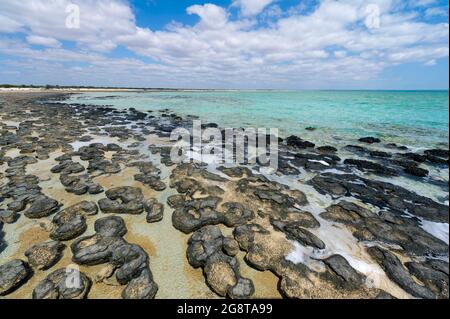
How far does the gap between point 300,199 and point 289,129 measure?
14.2 meters

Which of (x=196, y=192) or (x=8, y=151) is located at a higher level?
(x=8, y=151)

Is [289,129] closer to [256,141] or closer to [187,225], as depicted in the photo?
[256,141]

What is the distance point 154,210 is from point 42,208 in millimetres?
2946

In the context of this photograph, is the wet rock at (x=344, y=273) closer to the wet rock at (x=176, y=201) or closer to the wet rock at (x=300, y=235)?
the wet rock at (x=300, y=235)

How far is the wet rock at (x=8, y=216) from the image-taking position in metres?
5.46

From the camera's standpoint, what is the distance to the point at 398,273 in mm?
4301

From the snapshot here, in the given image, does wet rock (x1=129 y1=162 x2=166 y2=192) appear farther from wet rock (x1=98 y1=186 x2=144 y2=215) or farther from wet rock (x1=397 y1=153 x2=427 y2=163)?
wet rock (x1=397 y1=153 x2=427 y2=163)

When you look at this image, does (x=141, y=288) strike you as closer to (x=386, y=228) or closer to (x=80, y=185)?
(x=80, y=185)

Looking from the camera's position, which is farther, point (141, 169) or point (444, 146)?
point (444, 146)

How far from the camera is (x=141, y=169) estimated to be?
9.21 m

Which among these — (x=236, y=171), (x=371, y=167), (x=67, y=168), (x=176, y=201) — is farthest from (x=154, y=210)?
(x=371, y=167)

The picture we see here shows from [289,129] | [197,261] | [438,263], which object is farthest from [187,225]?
[289,129]

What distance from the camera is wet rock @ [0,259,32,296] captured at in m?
3.68
